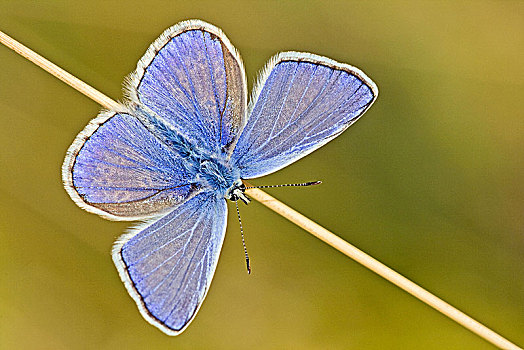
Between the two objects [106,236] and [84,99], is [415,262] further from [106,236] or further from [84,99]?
[84,99]

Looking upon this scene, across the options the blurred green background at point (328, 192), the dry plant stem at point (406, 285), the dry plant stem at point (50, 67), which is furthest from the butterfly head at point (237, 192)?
the blurred green background at point (328, 192)

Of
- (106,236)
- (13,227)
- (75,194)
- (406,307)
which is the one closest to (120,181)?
(75,194)

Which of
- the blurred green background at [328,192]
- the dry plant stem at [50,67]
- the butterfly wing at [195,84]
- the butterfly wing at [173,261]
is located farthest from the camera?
the blurred green background at [328,192]

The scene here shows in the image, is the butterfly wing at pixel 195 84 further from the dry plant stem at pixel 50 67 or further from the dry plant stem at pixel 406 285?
the dry plant stem at pixel 406 285

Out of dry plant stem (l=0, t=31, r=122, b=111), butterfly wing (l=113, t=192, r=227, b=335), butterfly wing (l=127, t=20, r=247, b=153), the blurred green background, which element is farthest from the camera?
the blurred green background

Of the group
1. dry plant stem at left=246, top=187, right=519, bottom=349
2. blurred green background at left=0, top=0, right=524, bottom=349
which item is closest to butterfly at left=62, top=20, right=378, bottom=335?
dry plant stem at left=246, top=187, right=519, bottom=349

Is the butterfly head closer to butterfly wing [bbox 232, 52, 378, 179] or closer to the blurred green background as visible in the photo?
butterfly wing [bbox 232, 52, 378, 179]

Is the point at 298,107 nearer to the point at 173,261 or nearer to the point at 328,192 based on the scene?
the point at 173,261
